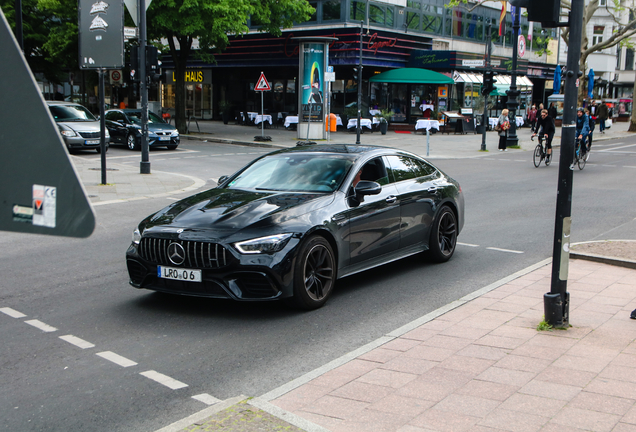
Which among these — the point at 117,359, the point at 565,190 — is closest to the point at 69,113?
the point at 117,359

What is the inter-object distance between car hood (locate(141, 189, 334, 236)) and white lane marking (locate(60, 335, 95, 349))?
4.14 ft

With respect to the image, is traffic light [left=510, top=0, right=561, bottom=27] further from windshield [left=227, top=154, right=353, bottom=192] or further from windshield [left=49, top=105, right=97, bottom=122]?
windshield [left=49, top=105, right=97, bottom=122]

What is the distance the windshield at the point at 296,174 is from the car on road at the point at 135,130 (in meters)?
20.6

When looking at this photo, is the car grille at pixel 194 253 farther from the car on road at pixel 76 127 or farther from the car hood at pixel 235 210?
the car on road at pixel 76 127

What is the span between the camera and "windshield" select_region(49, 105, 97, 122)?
26.6m

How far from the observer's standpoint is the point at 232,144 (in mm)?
32312

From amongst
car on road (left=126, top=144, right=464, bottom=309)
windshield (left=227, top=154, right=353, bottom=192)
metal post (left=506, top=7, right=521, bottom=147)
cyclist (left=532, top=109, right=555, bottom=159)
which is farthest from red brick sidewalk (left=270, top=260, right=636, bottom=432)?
metal post (left=506, top=7, right=521, bottom=147)

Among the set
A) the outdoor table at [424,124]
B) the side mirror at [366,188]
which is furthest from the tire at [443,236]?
the outdoor table at [424,124]

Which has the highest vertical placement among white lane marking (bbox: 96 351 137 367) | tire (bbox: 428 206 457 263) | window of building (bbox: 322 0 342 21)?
window of building (bbox: 322 0 342 21)

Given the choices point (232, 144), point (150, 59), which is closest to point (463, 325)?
point (150, 59)

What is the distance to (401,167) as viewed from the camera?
8422mm

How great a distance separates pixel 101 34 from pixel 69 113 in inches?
466

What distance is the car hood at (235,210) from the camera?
641 centimetres

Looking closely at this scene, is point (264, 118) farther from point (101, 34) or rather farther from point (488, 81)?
point (101, 34)
